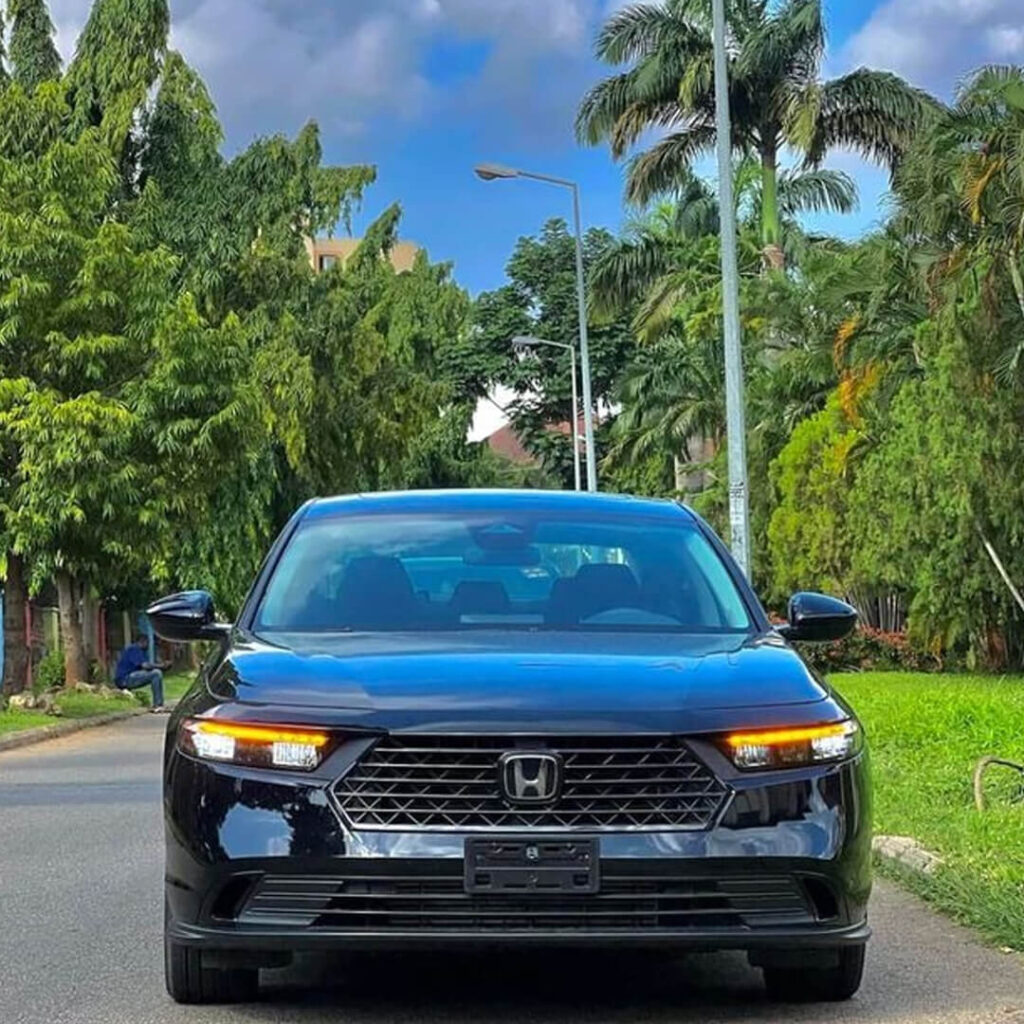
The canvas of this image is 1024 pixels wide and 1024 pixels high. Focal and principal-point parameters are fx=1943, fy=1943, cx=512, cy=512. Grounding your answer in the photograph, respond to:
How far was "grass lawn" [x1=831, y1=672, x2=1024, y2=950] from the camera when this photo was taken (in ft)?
26.2

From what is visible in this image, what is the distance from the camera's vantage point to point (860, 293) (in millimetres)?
33156

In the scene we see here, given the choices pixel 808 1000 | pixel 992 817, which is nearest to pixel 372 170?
pixel 992 817

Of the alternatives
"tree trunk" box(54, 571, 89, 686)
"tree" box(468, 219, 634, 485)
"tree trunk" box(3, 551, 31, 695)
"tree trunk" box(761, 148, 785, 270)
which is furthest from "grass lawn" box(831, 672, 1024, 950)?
"tree" box(468, 219, 634, 485)

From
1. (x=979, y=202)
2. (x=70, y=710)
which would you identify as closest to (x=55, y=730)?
(x=70, y=710)

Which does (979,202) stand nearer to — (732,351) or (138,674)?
(732,351)

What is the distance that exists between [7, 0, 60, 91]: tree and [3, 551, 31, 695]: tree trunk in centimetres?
1071

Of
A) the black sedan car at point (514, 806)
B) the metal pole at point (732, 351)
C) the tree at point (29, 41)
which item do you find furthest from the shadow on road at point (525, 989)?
the tree at point (29, 41)

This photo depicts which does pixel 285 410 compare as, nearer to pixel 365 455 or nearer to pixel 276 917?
pixel 365 455

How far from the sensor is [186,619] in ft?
22.5

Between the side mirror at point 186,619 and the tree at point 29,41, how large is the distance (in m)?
29.2

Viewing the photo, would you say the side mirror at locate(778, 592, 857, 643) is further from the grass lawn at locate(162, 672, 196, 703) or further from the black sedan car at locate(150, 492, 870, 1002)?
the grass lawn at locate(162, 672, 196, 703)

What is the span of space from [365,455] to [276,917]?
3522 centimetres

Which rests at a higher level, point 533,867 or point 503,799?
point 503,799

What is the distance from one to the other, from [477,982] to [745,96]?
3591 centimetres
